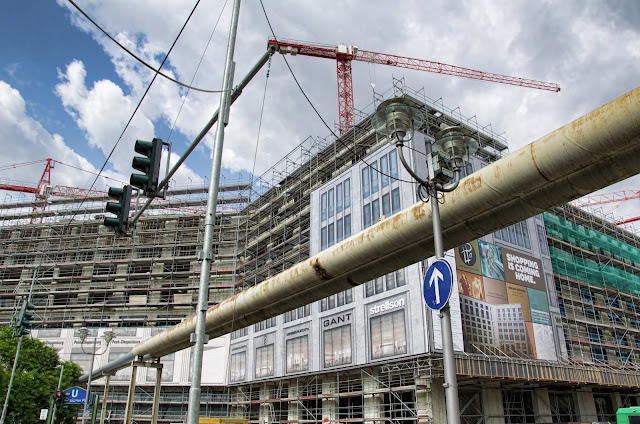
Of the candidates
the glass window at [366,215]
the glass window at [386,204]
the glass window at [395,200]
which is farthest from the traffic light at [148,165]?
the glass window at [366,215]

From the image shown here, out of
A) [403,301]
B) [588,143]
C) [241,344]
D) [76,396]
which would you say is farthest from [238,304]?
[241,344]

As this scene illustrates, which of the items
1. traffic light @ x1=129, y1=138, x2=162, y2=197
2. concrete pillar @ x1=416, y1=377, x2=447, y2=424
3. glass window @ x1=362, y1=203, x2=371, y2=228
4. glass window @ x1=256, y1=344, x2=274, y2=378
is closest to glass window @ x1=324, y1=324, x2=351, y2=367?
concrete pillar @ x1=416, y1=377, x2=447, y2=424

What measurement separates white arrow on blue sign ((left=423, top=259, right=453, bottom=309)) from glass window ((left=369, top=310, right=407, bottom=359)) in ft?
78.4

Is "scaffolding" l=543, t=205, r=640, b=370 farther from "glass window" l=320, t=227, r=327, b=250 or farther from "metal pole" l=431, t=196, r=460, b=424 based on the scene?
"metal pole" l=431, t=196, r=460, b=424

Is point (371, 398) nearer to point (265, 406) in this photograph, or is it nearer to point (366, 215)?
point (366, 215)

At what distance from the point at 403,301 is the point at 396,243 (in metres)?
21.6

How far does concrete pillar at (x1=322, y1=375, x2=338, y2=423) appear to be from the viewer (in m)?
35.1

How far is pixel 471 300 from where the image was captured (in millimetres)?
32094

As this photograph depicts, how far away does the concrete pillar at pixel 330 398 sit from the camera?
35094 millimetres

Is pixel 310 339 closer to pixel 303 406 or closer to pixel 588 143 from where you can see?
pixel 303 406

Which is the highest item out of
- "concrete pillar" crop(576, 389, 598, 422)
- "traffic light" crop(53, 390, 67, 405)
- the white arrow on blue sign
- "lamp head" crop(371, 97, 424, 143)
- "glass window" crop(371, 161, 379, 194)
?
"glass window" crop(371, 161, 379, 194)

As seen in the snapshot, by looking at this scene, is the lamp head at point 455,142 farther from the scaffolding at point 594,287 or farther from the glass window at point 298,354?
the scaffolding at point 594,287

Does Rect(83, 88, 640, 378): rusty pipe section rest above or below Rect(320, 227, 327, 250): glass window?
below

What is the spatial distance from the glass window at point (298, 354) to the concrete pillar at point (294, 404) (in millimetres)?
1391
